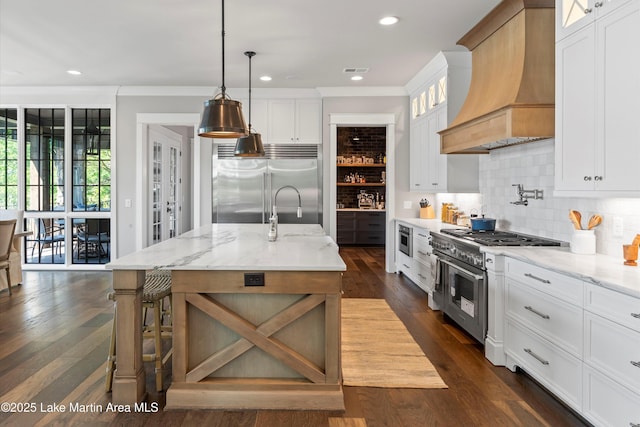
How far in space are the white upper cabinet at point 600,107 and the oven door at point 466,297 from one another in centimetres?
92

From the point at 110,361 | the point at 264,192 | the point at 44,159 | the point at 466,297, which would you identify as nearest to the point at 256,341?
the point at 110,361

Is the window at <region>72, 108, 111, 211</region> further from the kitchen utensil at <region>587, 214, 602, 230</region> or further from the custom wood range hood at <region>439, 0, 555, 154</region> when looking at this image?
the kitchen utensil at <region>587, 214, 602, 230</region>

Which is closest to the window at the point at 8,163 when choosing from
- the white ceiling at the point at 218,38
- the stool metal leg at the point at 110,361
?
the white ceiling at the point at 218,38

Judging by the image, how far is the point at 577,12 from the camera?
2.59 m

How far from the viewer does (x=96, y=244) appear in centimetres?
650

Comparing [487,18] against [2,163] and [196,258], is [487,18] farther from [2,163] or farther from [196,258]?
[2,163]

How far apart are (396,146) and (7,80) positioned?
5.62m

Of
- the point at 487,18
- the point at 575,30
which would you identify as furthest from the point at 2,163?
the point at 575,30

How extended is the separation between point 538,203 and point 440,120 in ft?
5.93

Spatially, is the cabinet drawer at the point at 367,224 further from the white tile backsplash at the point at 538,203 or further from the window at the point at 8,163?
the window at the point at 8,163

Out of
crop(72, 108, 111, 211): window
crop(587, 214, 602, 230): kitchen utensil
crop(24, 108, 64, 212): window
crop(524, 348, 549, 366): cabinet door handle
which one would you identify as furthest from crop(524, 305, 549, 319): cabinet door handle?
crop(24, 108, 64, 212): window

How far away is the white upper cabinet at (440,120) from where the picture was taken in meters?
4.71

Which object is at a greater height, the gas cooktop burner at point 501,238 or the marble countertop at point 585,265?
the gas cooktop burner at point 501,238

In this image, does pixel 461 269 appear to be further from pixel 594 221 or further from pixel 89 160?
pixel 89 160
